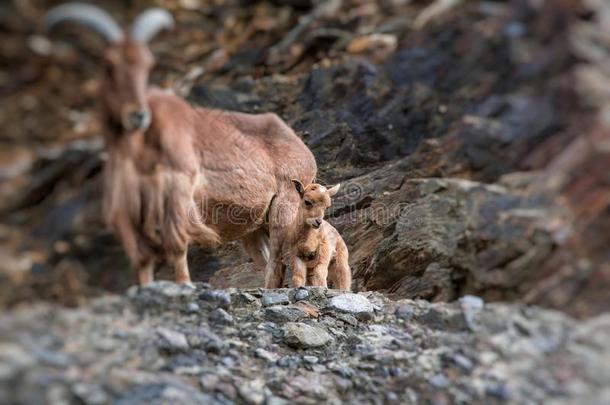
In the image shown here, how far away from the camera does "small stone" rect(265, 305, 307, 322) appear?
456 cm

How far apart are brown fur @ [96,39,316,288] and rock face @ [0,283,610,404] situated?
281 millimetres

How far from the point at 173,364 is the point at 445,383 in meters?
1.40

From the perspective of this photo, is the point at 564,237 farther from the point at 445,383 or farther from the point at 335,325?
the point at 335,325

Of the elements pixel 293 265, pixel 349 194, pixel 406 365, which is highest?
pixel 349 194

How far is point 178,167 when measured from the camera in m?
3.98

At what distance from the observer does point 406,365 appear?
4309 mm

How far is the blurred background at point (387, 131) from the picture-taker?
340 centimetres

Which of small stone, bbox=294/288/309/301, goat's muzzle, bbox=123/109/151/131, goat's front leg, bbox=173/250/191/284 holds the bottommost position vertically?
small stone, bbox=294/288/309/301

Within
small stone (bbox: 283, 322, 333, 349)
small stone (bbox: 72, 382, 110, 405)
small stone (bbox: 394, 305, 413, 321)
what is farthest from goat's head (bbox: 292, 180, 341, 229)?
small stone (bbox: 72, 382, 110, 405)

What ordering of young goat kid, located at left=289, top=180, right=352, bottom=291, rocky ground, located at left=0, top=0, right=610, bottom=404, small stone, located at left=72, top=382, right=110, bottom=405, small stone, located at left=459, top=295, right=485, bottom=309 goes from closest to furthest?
small stone, located at left=72, top=382, right=110, bottom=405, rocky ground, located at left=0, top=0, right=610, bottom=404, small stone, located at left=459, top=295, right=485, bottom=309, young goat kid, located at left=289, top=180, right=352, bottom=291

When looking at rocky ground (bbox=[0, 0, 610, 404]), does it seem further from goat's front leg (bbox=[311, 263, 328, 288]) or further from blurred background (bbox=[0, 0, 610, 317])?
goat's front leg (bbox=[311, 263, 328, 288])

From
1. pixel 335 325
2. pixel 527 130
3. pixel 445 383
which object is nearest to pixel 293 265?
pixel 335 325

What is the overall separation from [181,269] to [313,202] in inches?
42.0

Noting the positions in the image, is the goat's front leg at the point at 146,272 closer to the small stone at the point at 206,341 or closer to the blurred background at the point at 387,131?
the blurred background at the point at 387,131
